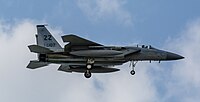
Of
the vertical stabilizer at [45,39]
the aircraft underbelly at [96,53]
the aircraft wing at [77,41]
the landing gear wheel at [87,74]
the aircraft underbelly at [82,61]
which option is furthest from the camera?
the vertical stabilizer at [45,39]

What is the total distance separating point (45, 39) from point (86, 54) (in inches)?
233

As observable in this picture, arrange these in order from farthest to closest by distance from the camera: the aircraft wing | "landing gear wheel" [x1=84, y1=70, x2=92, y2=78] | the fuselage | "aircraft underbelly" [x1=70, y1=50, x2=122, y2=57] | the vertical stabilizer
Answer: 1. the vertical stabilizer
2. "landing gear wheel" [x1=84, y1=70, x2=92, y2=78]
3. the fuselage
4. "aircraft underbelly" [x1=70, y1=50, x2=122, y2=57]
5. the aircraft wing

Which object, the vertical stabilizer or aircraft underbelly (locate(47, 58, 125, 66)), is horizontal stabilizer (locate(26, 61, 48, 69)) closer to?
the vertical stabilizer

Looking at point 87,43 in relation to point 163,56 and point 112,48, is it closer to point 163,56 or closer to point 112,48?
point 112,48

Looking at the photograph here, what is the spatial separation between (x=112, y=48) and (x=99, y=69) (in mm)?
4636

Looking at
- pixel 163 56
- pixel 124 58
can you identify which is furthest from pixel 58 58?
pixel 163 56

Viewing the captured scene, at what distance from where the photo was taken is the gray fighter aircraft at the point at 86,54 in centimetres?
4944

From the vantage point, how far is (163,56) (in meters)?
51.7

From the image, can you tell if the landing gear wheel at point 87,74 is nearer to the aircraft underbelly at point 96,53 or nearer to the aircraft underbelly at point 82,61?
the aircraft underbelly at point 82,61

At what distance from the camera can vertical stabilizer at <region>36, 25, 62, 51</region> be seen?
5372 cm

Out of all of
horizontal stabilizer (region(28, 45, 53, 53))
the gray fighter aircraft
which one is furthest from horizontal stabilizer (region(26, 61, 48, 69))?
horizontal stabilizer (region(28, 45, 53, 53))

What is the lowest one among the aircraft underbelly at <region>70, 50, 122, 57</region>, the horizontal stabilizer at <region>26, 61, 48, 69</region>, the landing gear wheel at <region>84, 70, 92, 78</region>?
the landing gear wheel at <region>84, 70, 92, 78</region>

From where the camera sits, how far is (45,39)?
53969 millimetres

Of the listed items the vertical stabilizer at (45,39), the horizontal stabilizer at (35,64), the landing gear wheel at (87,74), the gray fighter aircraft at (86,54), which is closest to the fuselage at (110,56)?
the gray fighter aircraft at (86,54)
